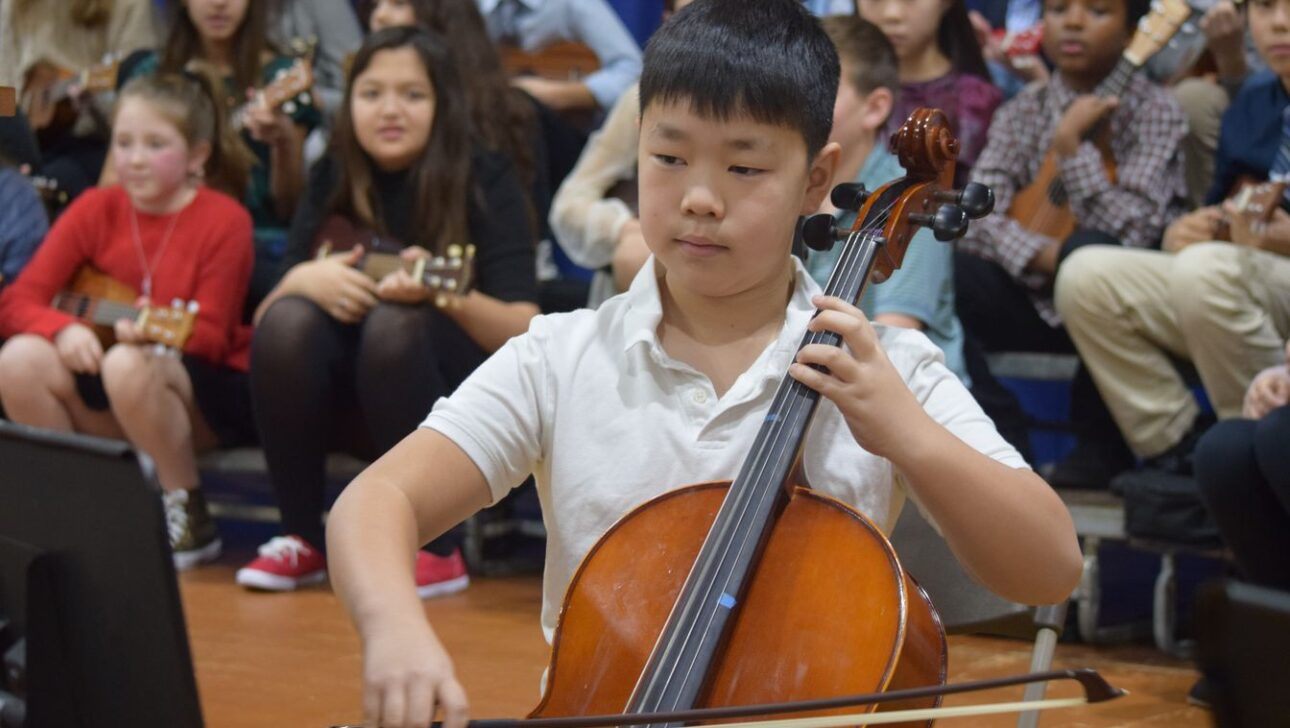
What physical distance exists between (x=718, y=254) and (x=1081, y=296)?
171 cm

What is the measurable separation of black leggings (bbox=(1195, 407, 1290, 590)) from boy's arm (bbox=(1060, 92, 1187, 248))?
63 cm

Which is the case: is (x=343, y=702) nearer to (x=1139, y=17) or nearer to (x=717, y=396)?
(x=717, y=396)

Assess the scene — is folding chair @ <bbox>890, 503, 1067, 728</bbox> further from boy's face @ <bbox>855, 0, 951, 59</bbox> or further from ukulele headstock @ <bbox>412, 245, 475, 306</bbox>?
boy's face @ <bbox>855, 0, 951, 59</bbox>

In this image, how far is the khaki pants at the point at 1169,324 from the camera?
9.30ft

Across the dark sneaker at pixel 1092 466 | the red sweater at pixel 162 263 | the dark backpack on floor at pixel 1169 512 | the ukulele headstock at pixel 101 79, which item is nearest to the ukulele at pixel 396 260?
the red sweater at pixel 162 263

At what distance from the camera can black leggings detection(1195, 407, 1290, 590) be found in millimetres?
2617

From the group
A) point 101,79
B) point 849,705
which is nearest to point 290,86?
point 101,79

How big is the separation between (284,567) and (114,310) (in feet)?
2.56

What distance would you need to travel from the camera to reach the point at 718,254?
144 cm

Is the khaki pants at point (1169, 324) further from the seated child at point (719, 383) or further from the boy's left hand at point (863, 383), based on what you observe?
the boy's left hand at point (863, 383)

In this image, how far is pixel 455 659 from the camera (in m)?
2.74

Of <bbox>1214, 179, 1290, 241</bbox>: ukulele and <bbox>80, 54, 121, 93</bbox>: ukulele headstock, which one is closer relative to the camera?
<bbox>1214, 179, 1290, 241</bbox>: ukulele

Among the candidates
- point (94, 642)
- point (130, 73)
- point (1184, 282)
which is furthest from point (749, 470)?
point (130, 73)

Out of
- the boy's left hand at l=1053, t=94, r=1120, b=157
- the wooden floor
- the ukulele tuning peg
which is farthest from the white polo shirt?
the boy's left hand at l=1053, t=94, r=1120, b=157
